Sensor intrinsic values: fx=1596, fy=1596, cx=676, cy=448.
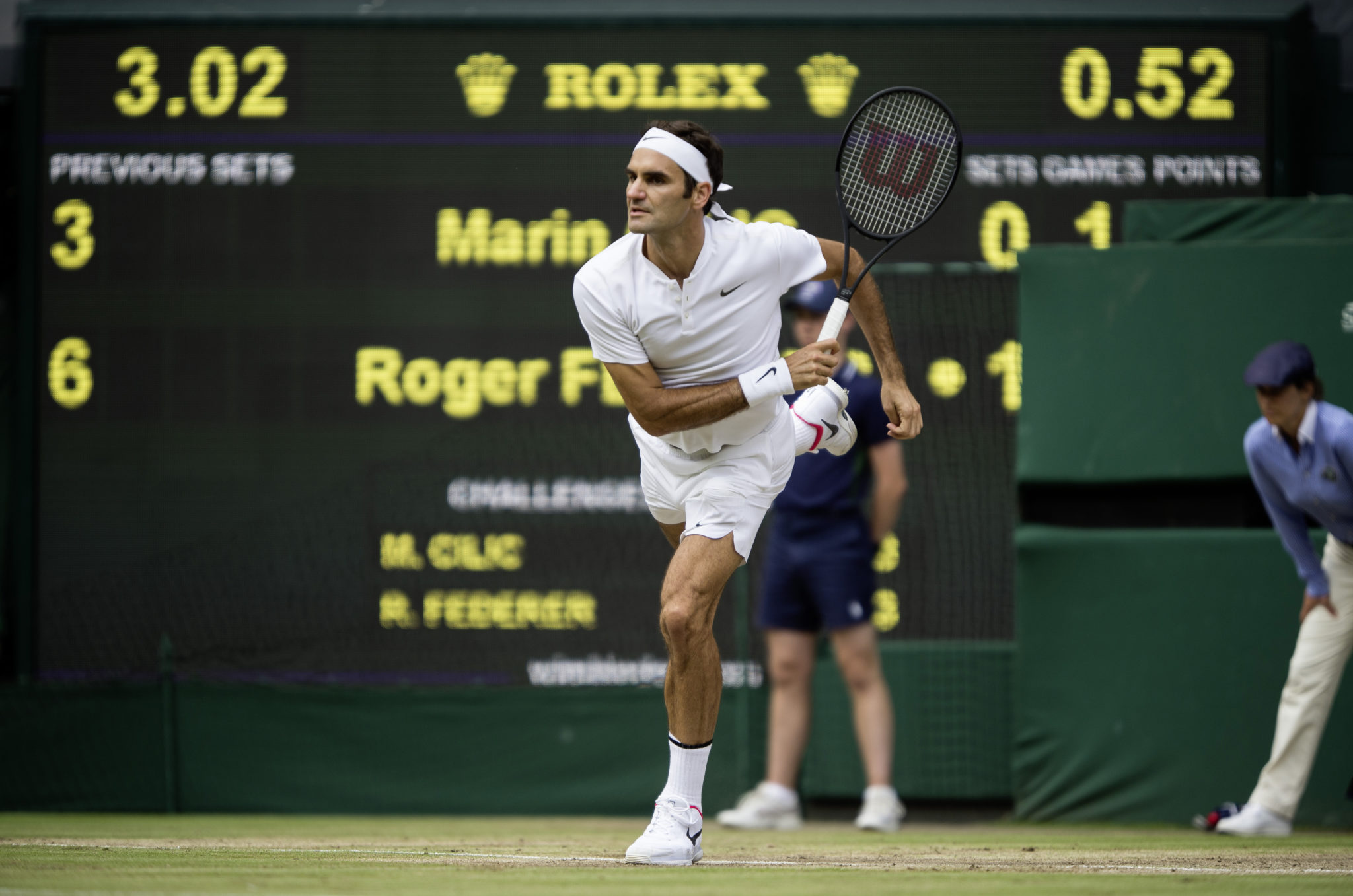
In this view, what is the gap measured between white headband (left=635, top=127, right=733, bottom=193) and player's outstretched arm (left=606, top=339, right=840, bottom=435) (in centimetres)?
51

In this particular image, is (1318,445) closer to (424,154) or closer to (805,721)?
(805,721)

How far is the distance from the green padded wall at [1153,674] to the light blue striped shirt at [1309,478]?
0.65 meters

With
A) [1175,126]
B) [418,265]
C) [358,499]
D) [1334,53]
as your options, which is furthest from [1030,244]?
[358,499]

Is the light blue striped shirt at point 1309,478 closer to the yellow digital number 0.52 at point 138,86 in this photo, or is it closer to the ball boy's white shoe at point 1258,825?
the ball boy's white shoe at point 1258,825

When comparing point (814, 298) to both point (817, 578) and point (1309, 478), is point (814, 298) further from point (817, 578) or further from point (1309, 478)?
point (1309, 478)

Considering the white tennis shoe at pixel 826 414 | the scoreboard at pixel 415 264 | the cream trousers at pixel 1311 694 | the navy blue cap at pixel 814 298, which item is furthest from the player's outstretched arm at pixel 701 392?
the scoreboard at pixel 415 264

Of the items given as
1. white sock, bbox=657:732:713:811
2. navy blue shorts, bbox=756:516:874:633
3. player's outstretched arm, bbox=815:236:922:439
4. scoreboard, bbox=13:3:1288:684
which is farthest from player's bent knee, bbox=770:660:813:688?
white sock, bbox=657:732:713:811

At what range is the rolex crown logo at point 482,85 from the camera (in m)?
7.50

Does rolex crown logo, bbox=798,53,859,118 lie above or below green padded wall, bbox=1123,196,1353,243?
above

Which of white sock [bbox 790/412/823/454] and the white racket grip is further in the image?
white sock [bbox 790/412/823/454]

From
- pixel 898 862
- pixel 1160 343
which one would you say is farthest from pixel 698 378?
pixel 1160 343

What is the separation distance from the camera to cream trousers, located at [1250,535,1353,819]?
554cm

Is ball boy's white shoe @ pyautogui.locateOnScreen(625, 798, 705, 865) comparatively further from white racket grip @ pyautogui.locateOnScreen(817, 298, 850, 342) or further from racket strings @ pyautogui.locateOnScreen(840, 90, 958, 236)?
racket strings @ pyautogui.locateOnScreen(840, 90, 958, 236)

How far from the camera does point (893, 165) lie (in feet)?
15.1
